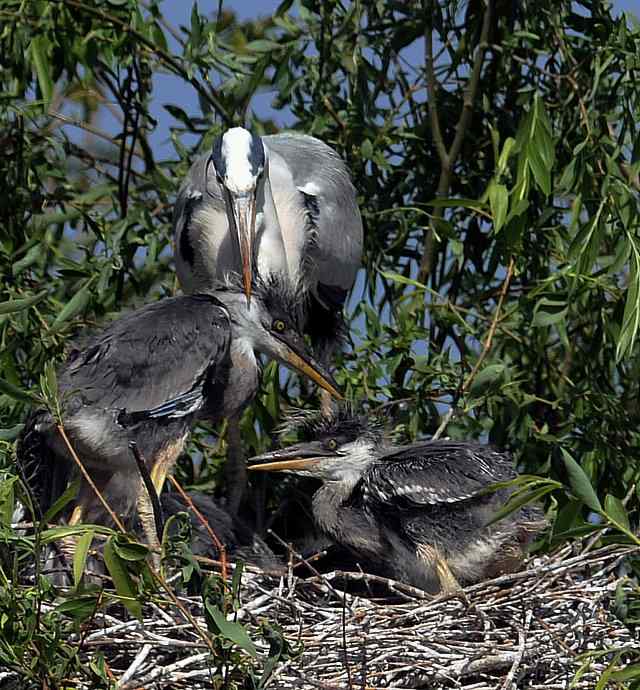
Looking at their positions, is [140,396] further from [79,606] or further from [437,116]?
[437,116]

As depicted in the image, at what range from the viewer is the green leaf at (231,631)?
11.3 ft

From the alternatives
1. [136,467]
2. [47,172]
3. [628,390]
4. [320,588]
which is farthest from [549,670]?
[47,172]

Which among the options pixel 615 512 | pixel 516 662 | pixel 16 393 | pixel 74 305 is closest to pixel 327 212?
pixel 74 305

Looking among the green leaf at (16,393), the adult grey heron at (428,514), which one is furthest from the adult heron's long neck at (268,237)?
the green leaf at (16,393)

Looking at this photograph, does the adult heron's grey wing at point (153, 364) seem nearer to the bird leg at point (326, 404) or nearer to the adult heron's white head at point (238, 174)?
the bird leg at point (326, 404)

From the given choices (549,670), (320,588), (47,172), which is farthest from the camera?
(47,172)

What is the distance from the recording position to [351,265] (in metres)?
5.99

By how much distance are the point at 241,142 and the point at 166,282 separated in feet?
2.41

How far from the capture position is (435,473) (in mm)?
4742

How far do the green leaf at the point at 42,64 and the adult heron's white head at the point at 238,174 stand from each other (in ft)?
1.94

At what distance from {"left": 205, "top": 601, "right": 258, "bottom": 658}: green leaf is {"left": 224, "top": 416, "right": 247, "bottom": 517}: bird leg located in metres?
2.12

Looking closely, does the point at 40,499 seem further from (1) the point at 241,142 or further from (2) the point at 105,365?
(1) the point at 241,142

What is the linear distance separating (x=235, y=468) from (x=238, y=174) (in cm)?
99

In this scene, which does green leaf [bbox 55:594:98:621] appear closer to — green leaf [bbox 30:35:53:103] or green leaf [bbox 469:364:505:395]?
green leaf [bbox 469:364:505:395]
